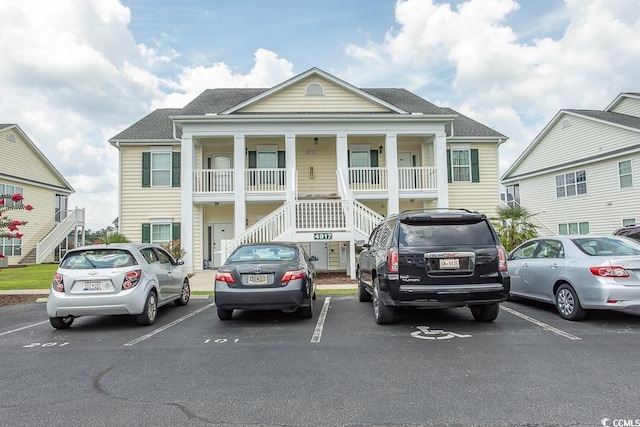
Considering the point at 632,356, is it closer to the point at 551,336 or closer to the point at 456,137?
the point at 551,336

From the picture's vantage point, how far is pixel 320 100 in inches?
693

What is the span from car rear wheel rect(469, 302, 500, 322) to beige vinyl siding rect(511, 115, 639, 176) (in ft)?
56.6

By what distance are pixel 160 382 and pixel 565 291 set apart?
6545 millimetres

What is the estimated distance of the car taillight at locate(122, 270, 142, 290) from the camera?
672cm

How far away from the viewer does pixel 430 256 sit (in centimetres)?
595

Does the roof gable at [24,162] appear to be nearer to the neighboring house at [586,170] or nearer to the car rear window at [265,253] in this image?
the car rear window at [265,253]

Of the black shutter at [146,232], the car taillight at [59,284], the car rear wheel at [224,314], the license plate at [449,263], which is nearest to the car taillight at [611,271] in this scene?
the license plate at [449,263]

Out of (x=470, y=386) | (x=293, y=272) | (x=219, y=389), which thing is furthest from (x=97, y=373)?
(x=470, y=386)

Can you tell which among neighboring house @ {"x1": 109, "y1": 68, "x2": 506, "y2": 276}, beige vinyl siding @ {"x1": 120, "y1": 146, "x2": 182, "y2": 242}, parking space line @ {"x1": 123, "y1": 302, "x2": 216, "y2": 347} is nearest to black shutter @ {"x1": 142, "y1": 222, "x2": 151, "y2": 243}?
neighboring house @ {"x1": 109, "y1": 68, "x2": 506, "y2": 276}

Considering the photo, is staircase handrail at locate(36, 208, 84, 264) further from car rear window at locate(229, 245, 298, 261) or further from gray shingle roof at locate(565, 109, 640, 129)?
gray shingle roof at locate(565, 109, 640, 129)

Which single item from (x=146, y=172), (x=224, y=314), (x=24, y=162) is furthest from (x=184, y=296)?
(x=24, y=162)

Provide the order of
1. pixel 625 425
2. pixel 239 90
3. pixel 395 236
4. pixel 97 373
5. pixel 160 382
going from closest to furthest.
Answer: pixel 625 425, pixel 160 382, pixel 97 373, pixel 395 236, pixel 239 90

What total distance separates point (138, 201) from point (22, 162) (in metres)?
12.0

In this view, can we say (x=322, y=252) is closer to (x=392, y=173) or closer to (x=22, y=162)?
(x=392, y=173)
